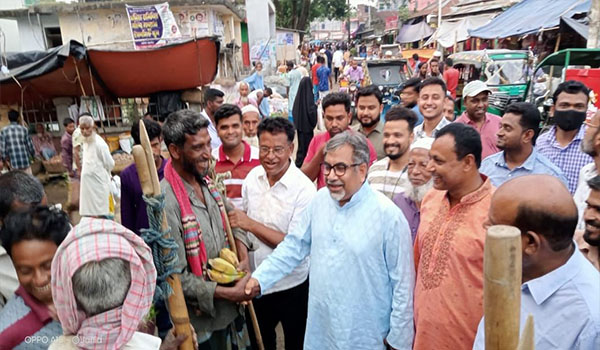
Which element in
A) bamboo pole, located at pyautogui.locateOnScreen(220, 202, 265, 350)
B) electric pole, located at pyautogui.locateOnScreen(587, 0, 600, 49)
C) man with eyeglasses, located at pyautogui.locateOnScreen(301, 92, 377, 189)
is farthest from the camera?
electric pole, located at pyautogui.locateOnScreen(587, 0, 600, 49)

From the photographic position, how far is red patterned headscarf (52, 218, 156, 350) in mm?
1332

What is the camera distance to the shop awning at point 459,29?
20375 mm

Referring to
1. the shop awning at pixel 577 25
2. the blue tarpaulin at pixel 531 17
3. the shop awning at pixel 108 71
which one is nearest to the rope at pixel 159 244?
the shop awning at pixel 108 71

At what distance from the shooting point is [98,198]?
5844 millimetres

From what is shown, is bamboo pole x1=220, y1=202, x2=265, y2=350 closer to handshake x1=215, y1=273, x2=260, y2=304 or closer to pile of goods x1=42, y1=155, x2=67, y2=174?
handshake x1=215, y1=273, x2=260, y2=304

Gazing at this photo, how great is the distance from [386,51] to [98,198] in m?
19.3

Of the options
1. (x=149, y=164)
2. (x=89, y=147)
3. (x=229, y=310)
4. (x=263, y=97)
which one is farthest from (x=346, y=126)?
(x=263, y=97)

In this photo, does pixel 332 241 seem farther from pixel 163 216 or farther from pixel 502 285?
pixel 502 285

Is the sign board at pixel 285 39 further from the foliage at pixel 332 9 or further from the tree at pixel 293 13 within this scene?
the foliage at pixel 332 9

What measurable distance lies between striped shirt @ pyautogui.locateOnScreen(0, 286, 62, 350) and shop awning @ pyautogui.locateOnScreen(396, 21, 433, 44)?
2888 cm

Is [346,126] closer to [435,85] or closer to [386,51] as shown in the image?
[435,85]

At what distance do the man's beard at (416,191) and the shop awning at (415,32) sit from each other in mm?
27067

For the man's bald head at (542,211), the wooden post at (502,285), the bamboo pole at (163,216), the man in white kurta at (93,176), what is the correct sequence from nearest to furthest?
the wooden post at (502,285)
the man's bald head at (542,211)
the bamboo pole at (163,216)
the man in white kurta at (93,176)

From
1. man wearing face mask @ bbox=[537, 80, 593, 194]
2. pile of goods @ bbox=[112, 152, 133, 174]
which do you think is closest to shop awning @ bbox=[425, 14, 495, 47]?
pile of goods @ bbox=[112, 152, 133, 174]
